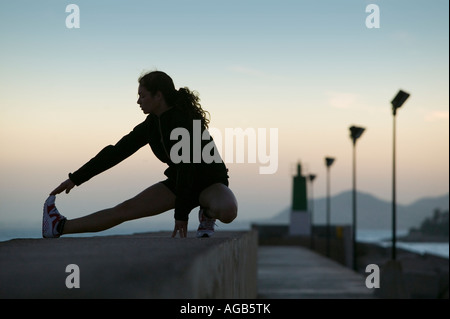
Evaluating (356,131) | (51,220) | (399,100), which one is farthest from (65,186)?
(356,131)

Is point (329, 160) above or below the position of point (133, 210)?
above

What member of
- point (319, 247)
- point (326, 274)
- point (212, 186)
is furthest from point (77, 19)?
point (319, 247)

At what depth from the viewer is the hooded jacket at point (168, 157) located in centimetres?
525

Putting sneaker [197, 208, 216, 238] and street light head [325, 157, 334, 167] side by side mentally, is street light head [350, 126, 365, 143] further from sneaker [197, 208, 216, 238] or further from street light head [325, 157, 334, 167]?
sneaker [197, 208, 216, 238]

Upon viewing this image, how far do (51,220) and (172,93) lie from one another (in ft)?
Result: 4.78

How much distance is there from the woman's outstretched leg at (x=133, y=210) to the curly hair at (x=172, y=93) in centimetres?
76

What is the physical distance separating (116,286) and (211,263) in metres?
0.84

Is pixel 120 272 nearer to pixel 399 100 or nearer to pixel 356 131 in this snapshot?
pixel 399 100

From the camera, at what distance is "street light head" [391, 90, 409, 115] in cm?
1745

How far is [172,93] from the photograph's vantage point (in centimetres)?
562

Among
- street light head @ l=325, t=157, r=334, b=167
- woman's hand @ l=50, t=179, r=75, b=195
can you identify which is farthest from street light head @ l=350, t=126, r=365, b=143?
woman's hand @ l=50, t=179, r=75, b=195

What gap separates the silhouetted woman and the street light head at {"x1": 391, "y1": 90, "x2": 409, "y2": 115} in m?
12.7

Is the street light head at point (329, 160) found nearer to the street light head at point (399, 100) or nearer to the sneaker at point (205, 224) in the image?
the street light head at point (399, 100)

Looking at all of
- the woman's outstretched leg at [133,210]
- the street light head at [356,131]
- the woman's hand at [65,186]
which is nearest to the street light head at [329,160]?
the street light head at [356,131]
